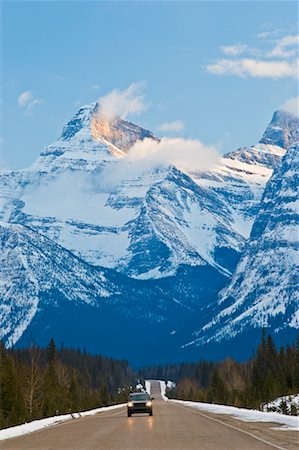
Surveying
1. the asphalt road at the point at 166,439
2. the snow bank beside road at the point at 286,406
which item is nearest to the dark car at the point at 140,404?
the snow bank beside road at the point at 286,406

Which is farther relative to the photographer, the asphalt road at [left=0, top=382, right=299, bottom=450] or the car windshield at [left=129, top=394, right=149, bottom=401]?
the car windshield at [left=129, top=394, right=149, bottom=401]

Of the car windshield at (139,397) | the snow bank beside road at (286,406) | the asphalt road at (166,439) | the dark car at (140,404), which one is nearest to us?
the asphalt road at (166,439)

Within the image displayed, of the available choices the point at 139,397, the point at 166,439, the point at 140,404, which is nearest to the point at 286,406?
the point at 139,397

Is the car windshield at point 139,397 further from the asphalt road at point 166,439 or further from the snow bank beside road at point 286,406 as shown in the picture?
the asphalt road at point 166,439

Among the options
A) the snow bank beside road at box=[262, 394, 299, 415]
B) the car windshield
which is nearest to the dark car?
the car windshield

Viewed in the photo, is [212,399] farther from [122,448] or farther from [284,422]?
[122,448]

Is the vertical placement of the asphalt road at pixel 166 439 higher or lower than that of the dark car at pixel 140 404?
lower

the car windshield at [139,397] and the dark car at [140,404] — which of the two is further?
the car windshield at [139,397]

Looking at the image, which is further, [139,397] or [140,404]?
[139,397]

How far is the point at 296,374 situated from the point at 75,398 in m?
32.7

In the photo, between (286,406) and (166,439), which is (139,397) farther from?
(166,439)

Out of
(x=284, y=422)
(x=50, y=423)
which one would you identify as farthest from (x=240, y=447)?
(x=50, y=423)

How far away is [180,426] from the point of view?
51.1m

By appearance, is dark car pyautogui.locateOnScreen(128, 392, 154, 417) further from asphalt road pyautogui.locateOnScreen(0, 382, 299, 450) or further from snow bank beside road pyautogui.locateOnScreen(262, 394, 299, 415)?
asphalt road pyautogui.locateOnScreen(0, 382, 299, 450)
